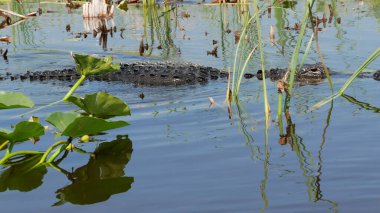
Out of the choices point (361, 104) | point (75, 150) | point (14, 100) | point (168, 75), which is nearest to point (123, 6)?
point (168, 75)

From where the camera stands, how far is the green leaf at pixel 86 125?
3.89m

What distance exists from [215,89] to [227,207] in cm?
352

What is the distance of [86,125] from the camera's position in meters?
3.96

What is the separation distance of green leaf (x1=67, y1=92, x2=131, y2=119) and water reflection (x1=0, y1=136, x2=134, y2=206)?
0.27 metres

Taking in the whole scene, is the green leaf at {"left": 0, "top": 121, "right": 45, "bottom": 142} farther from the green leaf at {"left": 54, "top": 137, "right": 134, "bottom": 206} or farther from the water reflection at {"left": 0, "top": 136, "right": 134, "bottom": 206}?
the green leaf at {"left": 54, "top": 137, "right": 134, "bottom": 206}

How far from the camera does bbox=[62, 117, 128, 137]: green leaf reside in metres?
3.89

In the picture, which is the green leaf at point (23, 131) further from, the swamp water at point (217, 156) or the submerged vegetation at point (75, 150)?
the swamp water at point (217, 156)

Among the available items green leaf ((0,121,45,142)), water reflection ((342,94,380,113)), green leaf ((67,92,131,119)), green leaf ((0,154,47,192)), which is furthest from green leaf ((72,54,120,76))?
water reflection ((342,94,380,113))

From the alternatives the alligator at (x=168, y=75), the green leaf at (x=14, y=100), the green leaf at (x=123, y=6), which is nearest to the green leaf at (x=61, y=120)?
the green leaf at (x=14, y=100)

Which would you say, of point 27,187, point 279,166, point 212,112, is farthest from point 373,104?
point 27,187

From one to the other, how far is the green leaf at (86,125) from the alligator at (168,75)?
3261 millimetres

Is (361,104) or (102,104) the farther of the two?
(361,104)

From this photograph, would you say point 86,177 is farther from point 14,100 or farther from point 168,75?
point 168,75

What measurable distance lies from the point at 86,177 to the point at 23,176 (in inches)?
14.8
